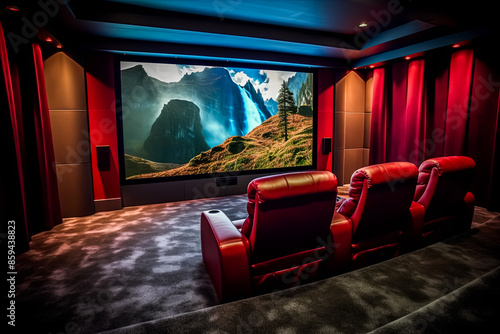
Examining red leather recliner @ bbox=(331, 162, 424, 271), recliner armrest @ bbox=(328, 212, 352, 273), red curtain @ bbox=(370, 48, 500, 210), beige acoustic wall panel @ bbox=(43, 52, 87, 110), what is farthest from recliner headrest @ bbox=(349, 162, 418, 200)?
beige acoustic wall panel @ bbox=(43, 52, 87, 110)

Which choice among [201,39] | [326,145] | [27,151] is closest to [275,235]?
[27,151]

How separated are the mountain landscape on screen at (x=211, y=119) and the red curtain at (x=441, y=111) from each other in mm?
1427

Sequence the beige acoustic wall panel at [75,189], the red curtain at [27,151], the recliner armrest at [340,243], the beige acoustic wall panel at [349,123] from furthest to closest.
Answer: the beige acoustic wall panel at [349,123] → the beige acoustic wall panel at [75,189] → the red curtain at [27,151] → the recliner armrest at [340,243]

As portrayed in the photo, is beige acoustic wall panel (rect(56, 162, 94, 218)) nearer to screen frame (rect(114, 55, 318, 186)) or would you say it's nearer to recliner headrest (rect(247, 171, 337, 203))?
screen frame (rect(114, 55, 318, 186))

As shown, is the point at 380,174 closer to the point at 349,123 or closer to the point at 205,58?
the point at 205,58

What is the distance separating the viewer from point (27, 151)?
3.34m

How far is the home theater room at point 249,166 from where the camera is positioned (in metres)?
1.65

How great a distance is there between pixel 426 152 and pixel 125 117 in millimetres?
5041

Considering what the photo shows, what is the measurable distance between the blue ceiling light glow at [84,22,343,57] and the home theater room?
0.17 ft

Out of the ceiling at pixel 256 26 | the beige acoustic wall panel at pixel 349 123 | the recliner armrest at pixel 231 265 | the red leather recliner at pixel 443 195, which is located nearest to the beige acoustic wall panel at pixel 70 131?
the ceiling at pixel 256 26

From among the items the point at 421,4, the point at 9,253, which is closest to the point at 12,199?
the point at 9,253

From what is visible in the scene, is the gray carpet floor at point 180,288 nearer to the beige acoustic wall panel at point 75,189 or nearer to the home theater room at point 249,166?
the home theater room at point 249,166

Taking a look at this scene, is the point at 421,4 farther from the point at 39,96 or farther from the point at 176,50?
the point at 39,96

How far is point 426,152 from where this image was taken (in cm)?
475
